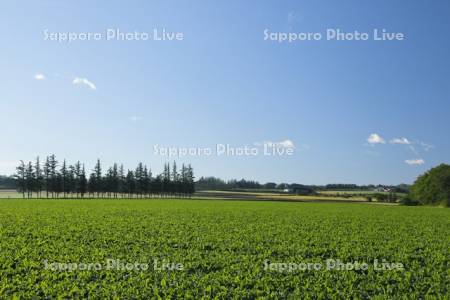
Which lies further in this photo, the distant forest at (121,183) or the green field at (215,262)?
the distant forest at (121,183)

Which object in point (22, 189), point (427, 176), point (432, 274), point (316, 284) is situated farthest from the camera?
point (22, 189)

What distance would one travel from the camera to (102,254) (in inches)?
781

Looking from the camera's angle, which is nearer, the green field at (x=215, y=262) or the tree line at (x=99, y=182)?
the green field at (x=215, y=262)

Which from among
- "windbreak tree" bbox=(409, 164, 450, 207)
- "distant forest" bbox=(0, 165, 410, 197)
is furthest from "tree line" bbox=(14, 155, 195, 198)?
"windbreak tree" bbox=(409, 164, 450, 207)

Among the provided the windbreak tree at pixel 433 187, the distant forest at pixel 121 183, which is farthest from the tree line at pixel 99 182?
the windbreak tree at pixel 433 187

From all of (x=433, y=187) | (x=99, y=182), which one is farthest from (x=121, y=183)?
(x=433, y=187)

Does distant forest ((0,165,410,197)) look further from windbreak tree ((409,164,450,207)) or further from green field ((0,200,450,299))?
green field ((0,200,450,299))

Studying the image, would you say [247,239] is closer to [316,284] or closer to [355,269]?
[355,269]

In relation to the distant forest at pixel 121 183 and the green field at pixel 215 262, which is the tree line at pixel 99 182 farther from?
the green field at pixel 215 262

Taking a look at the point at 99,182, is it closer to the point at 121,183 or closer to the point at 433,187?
the point at 121,183

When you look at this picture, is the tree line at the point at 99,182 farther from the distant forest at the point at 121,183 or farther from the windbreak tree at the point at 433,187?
the windbreak tree at the point at 433,187

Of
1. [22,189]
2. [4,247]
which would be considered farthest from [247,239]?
[22,189]

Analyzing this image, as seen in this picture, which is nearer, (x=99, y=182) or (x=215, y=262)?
(x=215, y=262)

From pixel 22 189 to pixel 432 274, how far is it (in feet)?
502
